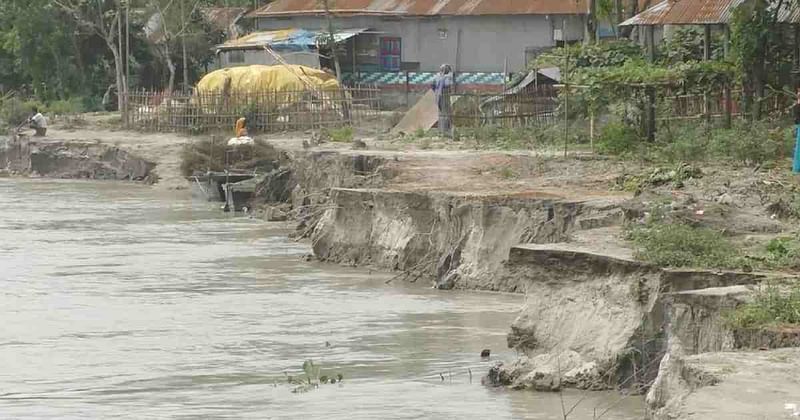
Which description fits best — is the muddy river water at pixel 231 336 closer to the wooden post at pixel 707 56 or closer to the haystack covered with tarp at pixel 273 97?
the wooden post at pixel 707 56

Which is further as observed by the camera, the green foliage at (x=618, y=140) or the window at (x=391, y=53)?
the window at (x=391, y=53)

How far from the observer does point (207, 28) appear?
154 feet

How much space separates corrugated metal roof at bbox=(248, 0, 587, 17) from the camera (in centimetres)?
3828

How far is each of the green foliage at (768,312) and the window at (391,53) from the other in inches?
1260

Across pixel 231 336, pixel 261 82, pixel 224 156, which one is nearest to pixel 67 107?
pixel 261 82

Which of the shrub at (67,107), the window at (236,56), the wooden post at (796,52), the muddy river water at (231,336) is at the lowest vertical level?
the muddy river water at (231,336)

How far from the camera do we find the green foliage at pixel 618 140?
21.3 metres

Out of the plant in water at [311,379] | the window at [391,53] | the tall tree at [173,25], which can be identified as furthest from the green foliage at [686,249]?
the tall tree at [173,25]

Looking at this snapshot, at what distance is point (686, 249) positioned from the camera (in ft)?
38.2

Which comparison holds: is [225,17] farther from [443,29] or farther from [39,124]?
[39,124]

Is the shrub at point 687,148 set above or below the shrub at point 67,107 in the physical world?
below

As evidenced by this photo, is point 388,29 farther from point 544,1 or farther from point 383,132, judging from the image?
point 383,132

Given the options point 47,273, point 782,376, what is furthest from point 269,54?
point 782,376

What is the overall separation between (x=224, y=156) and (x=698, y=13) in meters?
10.3
